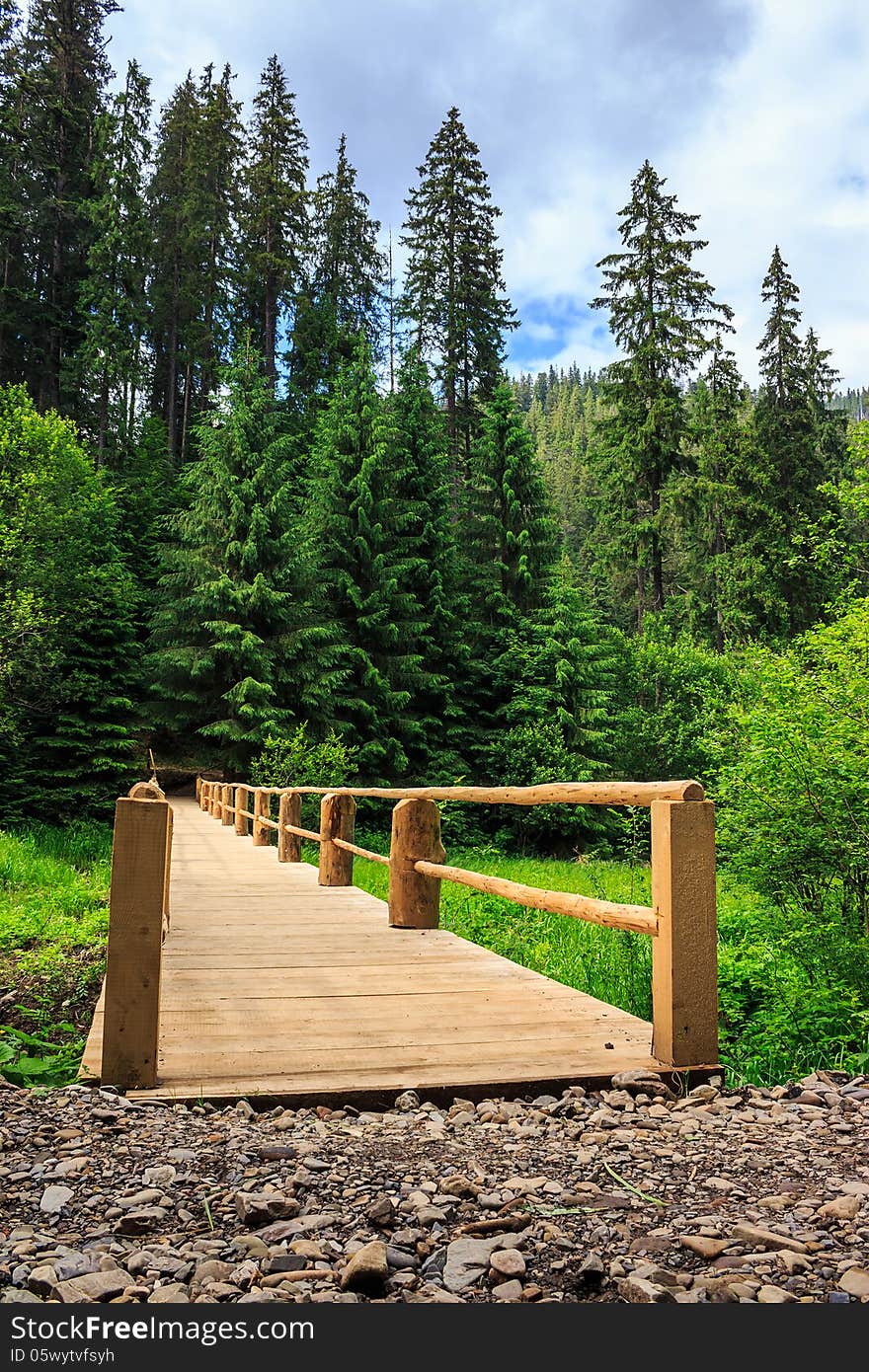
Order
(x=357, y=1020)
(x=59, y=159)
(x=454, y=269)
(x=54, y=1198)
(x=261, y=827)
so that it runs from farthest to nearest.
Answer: (x=59, y=159) → (x=454, y=269) → (x=261, y=827) → (x=357, y=1020) → (x=54, y=1198)

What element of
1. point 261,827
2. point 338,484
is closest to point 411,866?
point 261,827

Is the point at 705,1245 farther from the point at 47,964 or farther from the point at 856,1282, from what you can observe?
the point at 47,964

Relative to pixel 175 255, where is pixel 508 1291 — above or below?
below

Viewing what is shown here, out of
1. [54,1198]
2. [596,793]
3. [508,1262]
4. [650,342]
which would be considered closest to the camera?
[508,1262]

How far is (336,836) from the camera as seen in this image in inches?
299

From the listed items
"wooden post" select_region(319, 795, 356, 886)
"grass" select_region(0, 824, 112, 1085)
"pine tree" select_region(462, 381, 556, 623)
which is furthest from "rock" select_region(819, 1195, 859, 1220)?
"pine tree" select_region(462, 381, 556, 623)

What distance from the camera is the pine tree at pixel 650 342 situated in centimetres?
2814

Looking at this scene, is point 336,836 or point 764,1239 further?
point 336,836

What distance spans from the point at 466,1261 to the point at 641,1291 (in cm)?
32

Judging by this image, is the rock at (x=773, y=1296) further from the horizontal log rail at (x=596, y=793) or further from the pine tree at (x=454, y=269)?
the pine tree at (x=454, y=269)

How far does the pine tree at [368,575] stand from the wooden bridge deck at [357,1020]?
17692 mm

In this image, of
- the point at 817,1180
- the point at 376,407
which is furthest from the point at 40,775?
the point at 817,1180

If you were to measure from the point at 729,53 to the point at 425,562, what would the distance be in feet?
53.3

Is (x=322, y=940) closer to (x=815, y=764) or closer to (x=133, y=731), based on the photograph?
(x=815, y=764)
